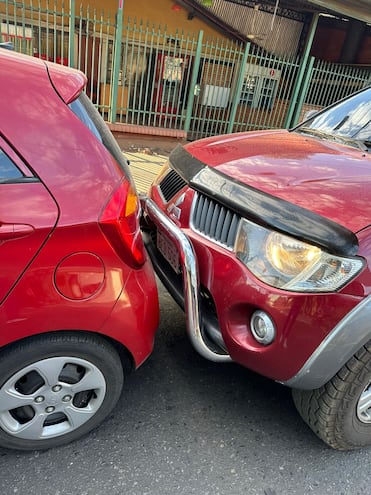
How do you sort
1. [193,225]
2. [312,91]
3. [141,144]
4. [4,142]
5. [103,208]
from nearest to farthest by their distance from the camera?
→ [4,142] → [103,208] → [193,225] → [141,144] → [312,91]

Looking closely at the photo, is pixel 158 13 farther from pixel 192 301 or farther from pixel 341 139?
pixel 192 301

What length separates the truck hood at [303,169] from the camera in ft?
5.34

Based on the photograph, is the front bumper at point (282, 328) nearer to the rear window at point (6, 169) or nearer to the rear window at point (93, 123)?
the rear window at point (93, 123)

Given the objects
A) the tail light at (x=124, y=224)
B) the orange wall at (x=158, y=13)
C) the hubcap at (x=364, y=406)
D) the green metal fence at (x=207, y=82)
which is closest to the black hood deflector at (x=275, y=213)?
the tail light at (x=124, y=224)

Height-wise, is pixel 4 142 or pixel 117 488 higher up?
pixel 4 142

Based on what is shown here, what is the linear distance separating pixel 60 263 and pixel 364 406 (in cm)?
159

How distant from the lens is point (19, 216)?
139cm

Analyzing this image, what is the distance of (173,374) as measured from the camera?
234cm

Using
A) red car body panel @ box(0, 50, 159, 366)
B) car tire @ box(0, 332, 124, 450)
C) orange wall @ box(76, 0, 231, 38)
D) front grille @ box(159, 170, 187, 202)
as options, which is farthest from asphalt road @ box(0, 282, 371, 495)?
orange wall @ box(76, 0, 231, 38)

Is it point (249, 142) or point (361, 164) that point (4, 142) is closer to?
point (249, 142)

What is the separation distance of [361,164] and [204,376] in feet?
5.02

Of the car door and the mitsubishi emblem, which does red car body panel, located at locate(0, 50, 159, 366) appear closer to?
the car door

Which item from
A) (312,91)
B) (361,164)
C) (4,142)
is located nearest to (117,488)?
(4,142)

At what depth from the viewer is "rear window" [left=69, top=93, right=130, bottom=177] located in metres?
1.62
